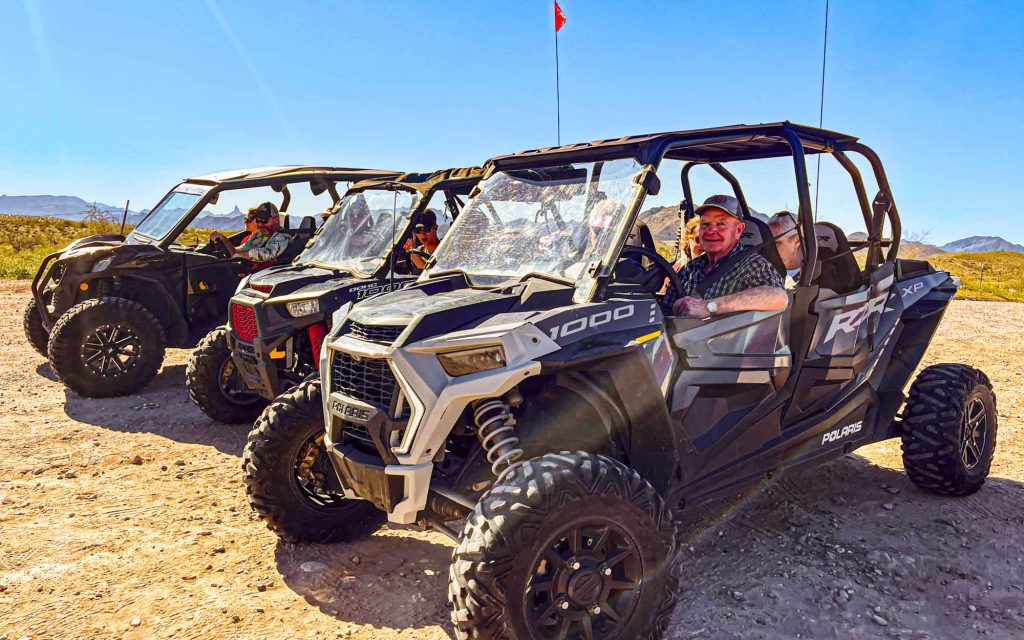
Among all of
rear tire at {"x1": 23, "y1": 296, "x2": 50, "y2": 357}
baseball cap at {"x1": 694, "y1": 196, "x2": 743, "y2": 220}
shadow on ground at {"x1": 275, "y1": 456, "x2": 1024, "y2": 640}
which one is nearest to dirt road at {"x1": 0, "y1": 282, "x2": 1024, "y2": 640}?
shadow on ground at {"x1": 275, "y1": 456, "x2": 1024, "y2": 640}

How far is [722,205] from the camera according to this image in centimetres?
419

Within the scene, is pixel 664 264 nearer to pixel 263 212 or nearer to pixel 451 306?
pixel 451 306

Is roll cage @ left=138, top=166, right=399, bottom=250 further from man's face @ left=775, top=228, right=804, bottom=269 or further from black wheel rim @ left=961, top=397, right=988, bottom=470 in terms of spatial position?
black wheel rim @ left=961, top=397, right=988, bottom=470

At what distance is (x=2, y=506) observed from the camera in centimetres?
500

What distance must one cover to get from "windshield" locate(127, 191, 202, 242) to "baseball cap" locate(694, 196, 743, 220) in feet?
20.3

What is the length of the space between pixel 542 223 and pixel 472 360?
1.14 m

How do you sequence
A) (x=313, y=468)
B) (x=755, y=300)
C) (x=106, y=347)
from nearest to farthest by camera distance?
1. (x=755, y=300)
2. (x=313, y=468)
3. (x=106, y=347)

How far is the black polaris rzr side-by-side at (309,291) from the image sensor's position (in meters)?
5.75

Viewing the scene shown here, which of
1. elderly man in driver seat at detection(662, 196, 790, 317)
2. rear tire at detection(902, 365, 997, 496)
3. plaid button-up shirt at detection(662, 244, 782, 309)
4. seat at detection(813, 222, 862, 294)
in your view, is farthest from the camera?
rear tire at detection(902, 365, 997, 496)

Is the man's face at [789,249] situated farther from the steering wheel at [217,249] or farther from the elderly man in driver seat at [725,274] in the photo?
the steering wheel at [217,249]

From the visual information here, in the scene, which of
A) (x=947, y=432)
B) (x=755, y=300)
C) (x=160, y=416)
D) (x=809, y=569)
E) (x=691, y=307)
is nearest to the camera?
(x=691, y=307)

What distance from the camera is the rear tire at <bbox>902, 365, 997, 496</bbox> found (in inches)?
189

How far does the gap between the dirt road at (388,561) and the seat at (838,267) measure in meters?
1.41

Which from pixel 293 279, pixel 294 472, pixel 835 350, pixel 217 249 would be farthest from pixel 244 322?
pixel 835 350
